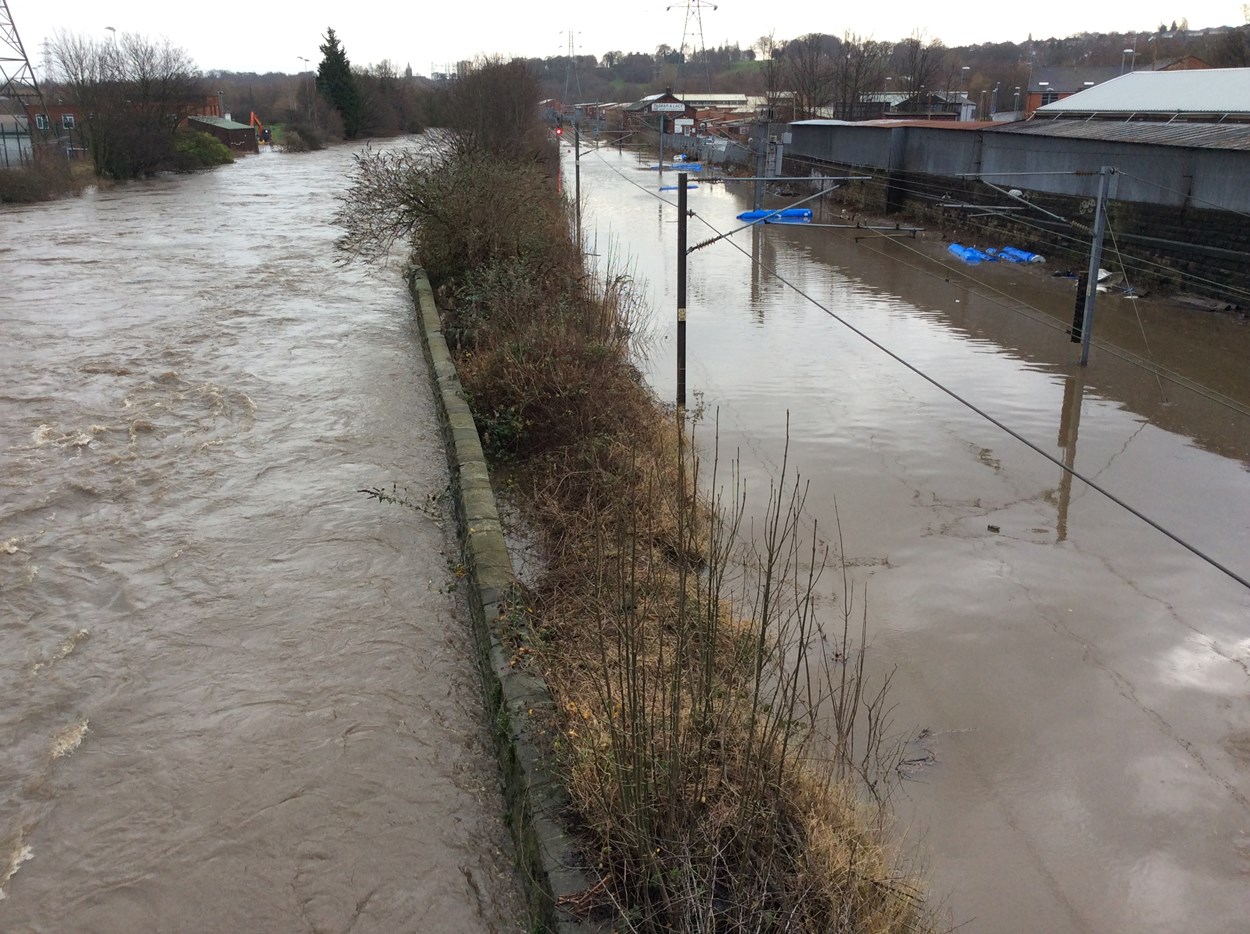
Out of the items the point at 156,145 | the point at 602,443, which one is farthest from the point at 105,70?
the point at 602,443

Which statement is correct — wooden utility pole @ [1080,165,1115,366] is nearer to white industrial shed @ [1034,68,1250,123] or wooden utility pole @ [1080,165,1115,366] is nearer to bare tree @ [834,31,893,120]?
white industrial shed @ [1034,68,1250,123]

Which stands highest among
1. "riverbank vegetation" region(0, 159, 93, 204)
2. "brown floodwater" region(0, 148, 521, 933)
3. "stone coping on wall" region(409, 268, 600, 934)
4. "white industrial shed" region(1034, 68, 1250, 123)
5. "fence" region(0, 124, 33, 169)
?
"white industrial shed" region(1034, 68, 1250, 123)

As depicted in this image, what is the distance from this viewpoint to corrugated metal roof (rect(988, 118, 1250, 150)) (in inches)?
724

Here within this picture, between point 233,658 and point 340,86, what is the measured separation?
73.6 m

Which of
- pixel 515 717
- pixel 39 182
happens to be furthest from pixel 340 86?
pixel 515 717

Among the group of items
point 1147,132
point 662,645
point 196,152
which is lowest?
point 662,645

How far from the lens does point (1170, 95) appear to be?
24.5m

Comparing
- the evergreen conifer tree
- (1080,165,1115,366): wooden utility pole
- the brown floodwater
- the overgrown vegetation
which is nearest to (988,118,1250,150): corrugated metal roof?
(1080,165,1115,366): wooden utility pole

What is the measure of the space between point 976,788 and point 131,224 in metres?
28.1

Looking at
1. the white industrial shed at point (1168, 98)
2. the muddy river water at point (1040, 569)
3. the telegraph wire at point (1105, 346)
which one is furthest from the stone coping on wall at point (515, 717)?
the white industrial shed at point (1168, 98)

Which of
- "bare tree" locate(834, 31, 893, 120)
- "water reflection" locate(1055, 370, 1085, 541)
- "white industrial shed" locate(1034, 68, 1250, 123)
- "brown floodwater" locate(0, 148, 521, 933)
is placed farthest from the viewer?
"bare tree" locate(834, 31, 893, 120)

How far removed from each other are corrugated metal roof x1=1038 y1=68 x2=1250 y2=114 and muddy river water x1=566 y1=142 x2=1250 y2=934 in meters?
7.45

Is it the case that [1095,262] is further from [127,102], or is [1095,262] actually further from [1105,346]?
[127,102]

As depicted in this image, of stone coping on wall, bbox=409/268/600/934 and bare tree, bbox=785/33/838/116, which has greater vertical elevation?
bare tree, bbox=785/33/838/116
